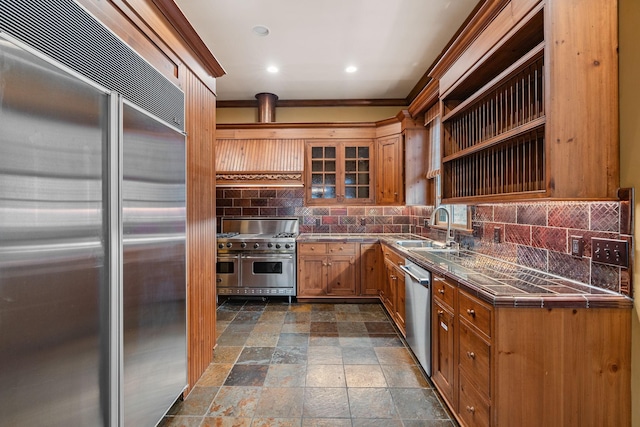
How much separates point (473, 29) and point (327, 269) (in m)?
3.04

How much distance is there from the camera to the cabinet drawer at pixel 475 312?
146 centimetres

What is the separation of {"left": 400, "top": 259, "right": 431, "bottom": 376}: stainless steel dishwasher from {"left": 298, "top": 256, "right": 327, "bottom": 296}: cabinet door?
152 cm

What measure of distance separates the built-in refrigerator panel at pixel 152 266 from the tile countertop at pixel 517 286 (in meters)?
1.71

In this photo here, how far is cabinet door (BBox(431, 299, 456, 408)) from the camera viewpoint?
1.85 meters

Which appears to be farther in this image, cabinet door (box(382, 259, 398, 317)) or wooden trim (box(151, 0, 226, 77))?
cabinet door (box(382, 259, 398, 317))

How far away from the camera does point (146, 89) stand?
1629mm

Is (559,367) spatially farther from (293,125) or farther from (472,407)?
(293,125)

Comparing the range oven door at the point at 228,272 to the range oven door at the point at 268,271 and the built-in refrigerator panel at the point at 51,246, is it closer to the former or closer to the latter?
the range oven door at the point at 268,271

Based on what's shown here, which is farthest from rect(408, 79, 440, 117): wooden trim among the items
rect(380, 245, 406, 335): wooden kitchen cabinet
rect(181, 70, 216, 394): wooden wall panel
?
rect(181, 70, 216, 394): wooden wall panel

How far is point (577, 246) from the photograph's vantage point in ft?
5.28

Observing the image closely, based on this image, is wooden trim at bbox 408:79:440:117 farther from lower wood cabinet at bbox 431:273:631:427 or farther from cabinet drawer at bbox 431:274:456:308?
lower wood cabinet at bbox 431:273:631:427

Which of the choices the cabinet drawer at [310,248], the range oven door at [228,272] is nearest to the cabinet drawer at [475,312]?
the cabinet drawer at [310,248]

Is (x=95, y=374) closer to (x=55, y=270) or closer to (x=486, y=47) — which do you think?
(x=55, y=270)

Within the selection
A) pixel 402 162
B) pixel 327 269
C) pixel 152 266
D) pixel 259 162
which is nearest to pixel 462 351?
pixel 152 266
